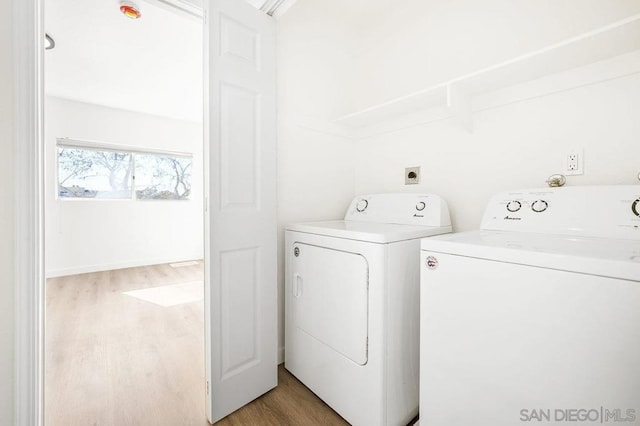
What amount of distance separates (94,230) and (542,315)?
500 centimetres

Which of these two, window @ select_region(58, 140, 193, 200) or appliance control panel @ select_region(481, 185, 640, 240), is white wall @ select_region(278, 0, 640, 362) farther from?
window @ select_region(58, 140, 193, 200)

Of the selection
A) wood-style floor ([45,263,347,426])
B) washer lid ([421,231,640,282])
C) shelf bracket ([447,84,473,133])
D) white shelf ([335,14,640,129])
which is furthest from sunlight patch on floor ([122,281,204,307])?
shelf bracket ([447,84,473,133])

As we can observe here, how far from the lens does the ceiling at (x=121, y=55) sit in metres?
2.00

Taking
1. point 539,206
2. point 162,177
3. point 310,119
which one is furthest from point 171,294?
point 539,206

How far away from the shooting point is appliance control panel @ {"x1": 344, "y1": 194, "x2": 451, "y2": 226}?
57.9 inches

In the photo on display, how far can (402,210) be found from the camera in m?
1.61

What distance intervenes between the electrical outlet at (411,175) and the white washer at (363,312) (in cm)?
21

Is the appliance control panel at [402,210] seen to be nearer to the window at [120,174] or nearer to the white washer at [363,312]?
the white washer at [363,312]

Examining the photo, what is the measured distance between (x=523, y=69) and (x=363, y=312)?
1262mm

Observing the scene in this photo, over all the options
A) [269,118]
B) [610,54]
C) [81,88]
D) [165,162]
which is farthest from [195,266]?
[610,54]

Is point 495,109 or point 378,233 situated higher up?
point 495,109

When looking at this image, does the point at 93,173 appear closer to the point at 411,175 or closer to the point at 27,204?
the point at 27,204

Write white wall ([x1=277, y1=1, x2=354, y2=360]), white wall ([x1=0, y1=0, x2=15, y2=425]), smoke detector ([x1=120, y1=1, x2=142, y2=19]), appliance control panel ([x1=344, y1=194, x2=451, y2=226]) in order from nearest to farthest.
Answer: white wall ([x1=0, y1=0, x2=15, y2=425]) < appliance control panel ([x1=344, y1=194, x2=451, y2=226]) < white wall ([x1=277, y1=1, x2=354, y2=360]) < smoke detector ([x1=120, y1=1, x2=142, y2=19])

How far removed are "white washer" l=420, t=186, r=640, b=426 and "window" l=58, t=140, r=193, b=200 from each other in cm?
469
